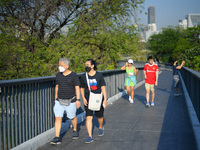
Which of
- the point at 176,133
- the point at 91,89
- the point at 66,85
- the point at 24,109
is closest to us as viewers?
the point at 24,109

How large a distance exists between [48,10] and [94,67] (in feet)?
38.4

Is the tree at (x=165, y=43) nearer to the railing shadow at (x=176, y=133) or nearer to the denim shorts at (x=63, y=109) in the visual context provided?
the railing shadow at (x=176, y=133)

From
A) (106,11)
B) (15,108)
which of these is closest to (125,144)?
(15,108)

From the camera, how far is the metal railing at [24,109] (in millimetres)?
4582

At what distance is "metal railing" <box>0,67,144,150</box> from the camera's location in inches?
180

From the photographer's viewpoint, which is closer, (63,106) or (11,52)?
(63,106)

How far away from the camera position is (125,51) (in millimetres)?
20953

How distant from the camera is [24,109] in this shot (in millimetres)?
5188

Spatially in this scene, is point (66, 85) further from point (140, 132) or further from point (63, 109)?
point (140, 132)

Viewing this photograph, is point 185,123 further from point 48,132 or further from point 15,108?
point 15,108

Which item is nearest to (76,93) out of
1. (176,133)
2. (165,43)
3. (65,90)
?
(65,90)

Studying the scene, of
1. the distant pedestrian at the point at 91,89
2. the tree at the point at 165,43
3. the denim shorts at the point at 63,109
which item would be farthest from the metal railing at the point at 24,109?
the tree at the point at 165,43

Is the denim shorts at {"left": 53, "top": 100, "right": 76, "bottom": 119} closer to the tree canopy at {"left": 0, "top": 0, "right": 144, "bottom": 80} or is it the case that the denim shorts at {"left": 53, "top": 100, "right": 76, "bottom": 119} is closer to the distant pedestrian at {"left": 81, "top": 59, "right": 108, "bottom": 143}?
the distant pedestrian at {"left": 81, "top": 59, "right": 108, "bottom": 143}

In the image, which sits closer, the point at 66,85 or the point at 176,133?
the point at 66,85
